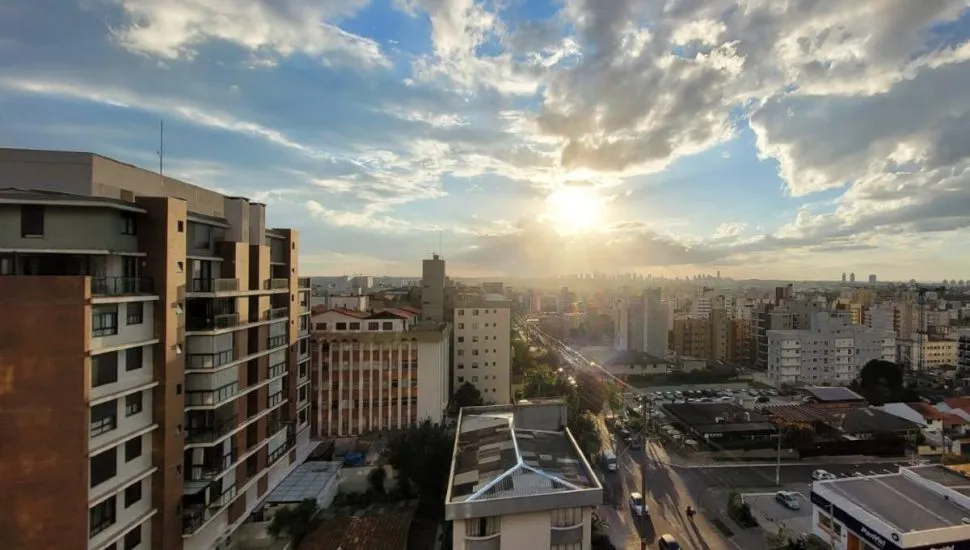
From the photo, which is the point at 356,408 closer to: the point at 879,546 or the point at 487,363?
the point at 487,363

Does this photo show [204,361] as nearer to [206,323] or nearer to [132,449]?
[206,323]

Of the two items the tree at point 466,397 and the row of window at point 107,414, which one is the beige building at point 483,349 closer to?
the tree at point 466,397

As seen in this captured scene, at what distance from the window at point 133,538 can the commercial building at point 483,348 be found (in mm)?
23452

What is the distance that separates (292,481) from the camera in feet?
56.7

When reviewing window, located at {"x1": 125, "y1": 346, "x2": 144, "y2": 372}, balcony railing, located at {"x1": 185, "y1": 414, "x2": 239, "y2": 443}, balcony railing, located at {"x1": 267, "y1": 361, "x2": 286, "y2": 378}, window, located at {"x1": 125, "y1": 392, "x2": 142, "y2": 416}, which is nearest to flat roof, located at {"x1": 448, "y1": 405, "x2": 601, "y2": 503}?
balcony railing, located at {"x1": 185, "y1": 414, "x2": 239, "y2": 443}

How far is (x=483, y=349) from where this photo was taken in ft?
111

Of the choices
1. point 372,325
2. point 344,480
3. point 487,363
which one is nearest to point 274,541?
point 344,480

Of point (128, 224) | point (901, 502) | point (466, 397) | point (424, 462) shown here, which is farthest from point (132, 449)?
point (466, 397)

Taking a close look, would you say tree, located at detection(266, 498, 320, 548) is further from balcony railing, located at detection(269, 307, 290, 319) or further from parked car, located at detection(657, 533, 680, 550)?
parked car, located at detection(657, 533, 680, 550)

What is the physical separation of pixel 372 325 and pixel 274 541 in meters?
11.6

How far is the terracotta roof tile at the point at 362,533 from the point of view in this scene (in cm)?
1337

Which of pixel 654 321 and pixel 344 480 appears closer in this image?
pixel 344 480

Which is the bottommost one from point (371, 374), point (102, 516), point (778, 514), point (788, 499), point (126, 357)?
point (778, 514)

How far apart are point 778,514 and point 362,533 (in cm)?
1517
